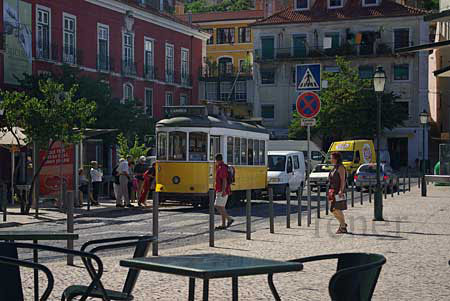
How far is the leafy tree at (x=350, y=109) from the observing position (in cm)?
6562

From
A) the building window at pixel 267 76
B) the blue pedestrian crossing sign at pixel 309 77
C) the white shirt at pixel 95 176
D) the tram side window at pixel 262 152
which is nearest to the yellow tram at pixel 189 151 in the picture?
the tram side window at pixel 262 152

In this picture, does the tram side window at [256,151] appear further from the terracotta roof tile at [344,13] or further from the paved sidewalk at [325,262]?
the terracotta roof tile at [344,13]

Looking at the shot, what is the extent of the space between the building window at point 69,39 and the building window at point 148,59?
8713 millimetres

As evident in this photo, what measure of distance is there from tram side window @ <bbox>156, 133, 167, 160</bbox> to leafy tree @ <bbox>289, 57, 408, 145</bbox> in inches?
1486

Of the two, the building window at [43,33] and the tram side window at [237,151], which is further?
the building window at [43,33]

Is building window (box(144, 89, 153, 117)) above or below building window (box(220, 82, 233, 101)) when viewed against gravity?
below

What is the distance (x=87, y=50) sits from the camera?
163ft

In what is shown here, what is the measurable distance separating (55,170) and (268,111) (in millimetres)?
47061

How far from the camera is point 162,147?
29.3 m

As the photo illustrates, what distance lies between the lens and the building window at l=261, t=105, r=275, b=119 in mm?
74875

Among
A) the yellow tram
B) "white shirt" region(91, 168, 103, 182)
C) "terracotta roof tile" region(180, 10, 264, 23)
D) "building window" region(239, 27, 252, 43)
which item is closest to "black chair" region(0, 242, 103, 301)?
the yellow tram

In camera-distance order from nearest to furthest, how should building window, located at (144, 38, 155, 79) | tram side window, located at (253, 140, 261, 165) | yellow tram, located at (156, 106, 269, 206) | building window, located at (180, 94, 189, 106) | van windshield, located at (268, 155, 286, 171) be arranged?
yellow tram, located at (156, 106, 269, 206) → tram side window, located at (253, 140, 261, 165) → van windshield, located at (268, 155, 286, 171) → building window, located at (144, 38, 155, 79) → building window, located at (180, 94, 189, 106)

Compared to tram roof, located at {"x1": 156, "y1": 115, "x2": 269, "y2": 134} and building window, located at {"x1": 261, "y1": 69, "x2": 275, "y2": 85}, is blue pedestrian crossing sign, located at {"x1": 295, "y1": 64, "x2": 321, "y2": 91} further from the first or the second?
building window, located at {"x1": 261, "y1": 69, "x2": 275, "y2": 85}

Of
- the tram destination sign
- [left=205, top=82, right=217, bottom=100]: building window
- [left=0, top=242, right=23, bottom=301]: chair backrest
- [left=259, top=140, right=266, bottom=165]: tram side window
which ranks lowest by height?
[left=0, top=242, right=23, bottom=301]: chair backrest
